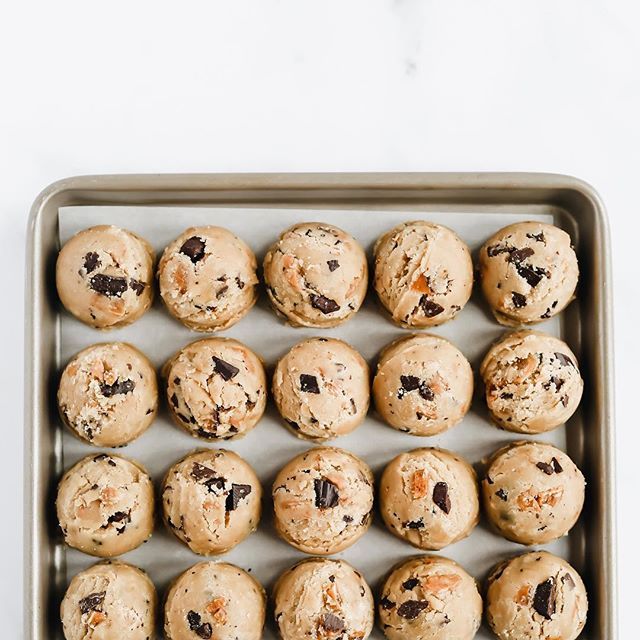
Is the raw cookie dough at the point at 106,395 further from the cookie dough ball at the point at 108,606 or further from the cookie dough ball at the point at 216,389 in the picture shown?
the cookie dough ball at the point at 108,606

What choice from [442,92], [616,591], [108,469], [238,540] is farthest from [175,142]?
[616,591]

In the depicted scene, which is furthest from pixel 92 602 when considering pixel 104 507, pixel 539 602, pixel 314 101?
pixel 314 101

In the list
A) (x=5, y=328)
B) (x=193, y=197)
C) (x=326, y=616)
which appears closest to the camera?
(x=326, y=616)

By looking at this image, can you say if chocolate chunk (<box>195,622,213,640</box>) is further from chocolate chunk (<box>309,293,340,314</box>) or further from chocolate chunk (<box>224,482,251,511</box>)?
chocolate chunk (<box>309,293,340,314</box>)

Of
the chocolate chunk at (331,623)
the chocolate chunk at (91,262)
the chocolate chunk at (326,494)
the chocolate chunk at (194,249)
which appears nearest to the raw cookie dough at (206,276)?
the chocolate chunk at (194,249)

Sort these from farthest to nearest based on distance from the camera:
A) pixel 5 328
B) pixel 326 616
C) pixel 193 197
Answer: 1. pixel 5 328
2. pixel 193 197
3. pixel 326 616

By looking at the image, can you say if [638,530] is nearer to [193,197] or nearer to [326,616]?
[326,616]

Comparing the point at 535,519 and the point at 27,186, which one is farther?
the point at 27,186
